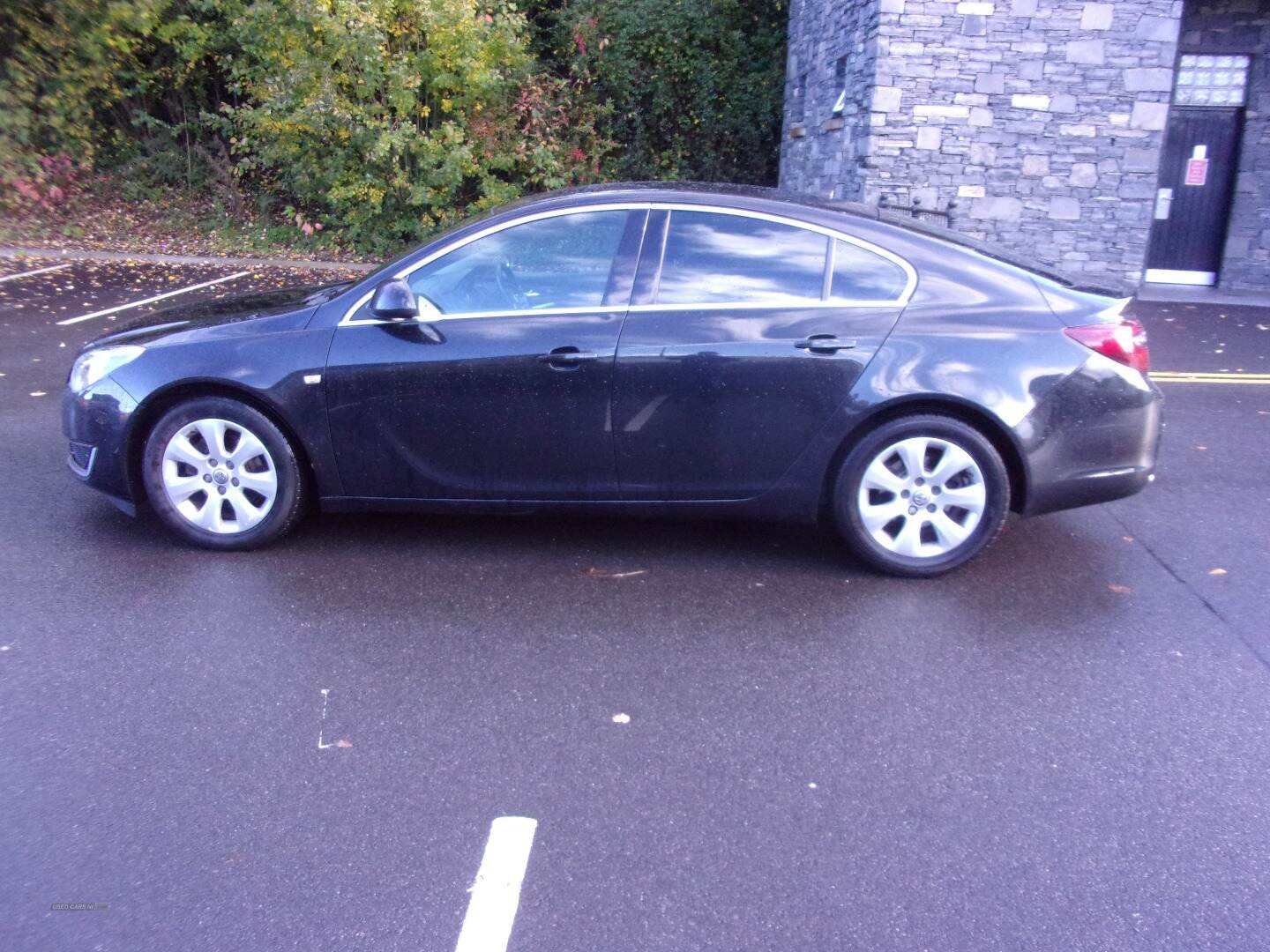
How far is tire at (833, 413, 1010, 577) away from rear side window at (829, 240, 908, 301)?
549 mm

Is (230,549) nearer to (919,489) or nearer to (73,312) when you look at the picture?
(919,489)

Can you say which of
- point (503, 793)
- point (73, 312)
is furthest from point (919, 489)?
point (73, 312)

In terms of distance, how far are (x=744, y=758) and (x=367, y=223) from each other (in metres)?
14.1

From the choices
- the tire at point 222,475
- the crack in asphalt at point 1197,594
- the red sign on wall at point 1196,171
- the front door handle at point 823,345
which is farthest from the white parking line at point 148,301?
the red sign on wall at point 1196,171

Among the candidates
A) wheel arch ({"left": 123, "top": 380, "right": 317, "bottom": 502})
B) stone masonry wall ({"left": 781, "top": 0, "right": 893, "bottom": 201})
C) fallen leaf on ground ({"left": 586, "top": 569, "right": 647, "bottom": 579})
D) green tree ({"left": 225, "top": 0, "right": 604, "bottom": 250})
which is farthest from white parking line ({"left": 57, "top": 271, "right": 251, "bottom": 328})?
fallen leaf on ground ({"left": 586, "top": 569, "right": 647, "bottom": 579})

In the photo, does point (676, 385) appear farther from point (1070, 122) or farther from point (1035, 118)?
point (1070, 122)

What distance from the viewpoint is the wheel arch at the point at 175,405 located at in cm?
513

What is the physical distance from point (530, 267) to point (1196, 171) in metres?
13.1

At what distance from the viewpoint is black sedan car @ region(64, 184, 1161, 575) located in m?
4.97

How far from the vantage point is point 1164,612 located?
484cm

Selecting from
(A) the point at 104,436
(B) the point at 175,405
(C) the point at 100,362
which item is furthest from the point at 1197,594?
(C) the point at 100,362

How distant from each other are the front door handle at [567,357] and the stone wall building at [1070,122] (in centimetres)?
1013

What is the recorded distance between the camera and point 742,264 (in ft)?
16.6

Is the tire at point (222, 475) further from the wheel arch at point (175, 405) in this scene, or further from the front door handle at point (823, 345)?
the front door handle at point (823, 345)
